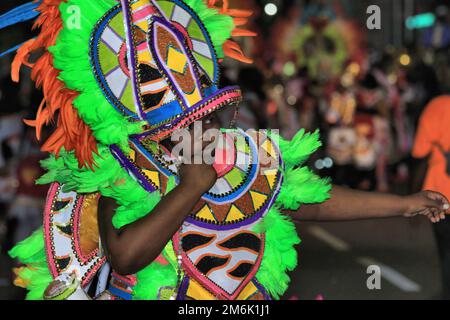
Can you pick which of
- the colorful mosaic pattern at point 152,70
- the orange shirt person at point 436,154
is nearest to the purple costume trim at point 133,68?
the colorful mosaic pattern at point 152,70

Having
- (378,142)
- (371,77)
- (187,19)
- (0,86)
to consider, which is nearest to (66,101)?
(187,19)

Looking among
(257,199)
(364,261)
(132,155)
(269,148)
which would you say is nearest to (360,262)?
(364,261)

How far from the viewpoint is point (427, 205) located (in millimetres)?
3957

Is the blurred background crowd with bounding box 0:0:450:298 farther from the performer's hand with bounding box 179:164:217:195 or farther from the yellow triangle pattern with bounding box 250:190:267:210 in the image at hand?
the performer's hand with bounding box 179:164:217:195

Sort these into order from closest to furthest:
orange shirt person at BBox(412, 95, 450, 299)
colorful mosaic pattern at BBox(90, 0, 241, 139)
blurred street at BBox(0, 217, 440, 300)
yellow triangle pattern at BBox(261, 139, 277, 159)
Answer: colorful mosaic pattern at BBox(90, 0, 241, 139)
yellow triangle pattern at BBox(261, 139, 277, 159)
orange shirt person at BBox(412, 95, 450, 299)
blurred street at BBox(0, 217, 440, 300)

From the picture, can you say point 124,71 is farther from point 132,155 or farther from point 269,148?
point 269,148

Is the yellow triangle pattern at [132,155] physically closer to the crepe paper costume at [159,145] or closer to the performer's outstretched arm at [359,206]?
the crepe paper costume at [159,145]

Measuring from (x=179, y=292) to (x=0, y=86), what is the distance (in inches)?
330

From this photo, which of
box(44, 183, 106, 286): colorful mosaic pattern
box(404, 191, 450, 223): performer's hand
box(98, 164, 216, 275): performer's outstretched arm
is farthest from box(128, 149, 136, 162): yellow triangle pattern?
box(404, 191, 450, 223): performer's hand

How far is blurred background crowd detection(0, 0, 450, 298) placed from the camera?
33.9 ft

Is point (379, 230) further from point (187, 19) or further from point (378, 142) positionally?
point (187, 19)

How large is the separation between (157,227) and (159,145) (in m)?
0.39

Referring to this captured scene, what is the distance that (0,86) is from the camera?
38.0ft

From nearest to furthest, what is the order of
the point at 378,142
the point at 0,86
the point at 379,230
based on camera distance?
the point at 0,86, the point at 379,230, the point at 378,142
